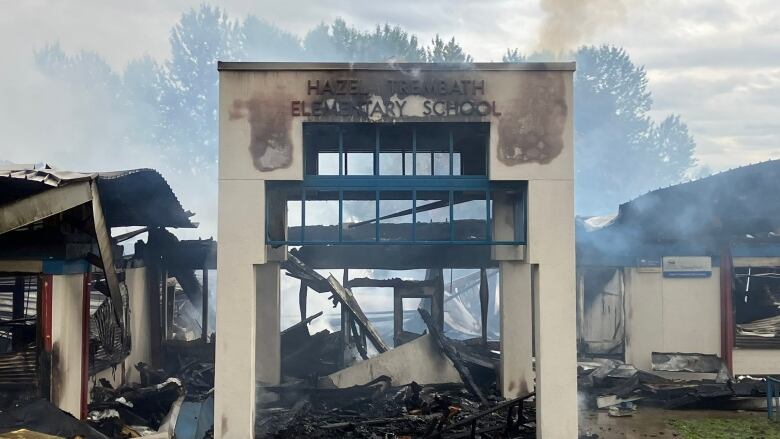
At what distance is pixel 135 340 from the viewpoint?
1709 cm

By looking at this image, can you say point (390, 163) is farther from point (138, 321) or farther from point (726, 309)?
point (138, 321)

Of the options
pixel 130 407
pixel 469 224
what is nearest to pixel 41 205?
pixel 130 407

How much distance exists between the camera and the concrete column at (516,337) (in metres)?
15.3

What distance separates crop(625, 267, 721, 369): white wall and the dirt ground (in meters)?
3.13

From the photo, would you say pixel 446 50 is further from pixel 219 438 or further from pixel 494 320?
pixel 219 438

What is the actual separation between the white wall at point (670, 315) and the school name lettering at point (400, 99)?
9.25 m

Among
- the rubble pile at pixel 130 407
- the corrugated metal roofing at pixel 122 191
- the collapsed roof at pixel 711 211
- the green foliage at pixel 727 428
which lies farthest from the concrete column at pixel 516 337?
the corrugated metal roofing at pixel 122 191

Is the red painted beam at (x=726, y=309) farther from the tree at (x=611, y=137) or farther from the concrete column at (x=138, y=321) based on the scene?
the tree at (x=611, y=137)

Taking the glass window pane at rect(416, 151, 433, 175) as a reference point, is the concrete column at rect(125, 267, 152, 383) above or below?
below

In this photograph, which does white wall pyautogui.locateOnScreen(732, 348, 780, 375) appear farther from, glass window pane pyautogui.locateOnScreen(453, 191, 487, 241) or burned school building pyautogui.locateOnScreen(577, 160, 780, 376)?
glass window pane pyautogui.locateOnScreen(453, 191, 487, 241)

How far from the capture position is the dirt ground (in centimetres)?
1321

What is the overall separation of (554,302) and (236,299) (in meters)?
5.11

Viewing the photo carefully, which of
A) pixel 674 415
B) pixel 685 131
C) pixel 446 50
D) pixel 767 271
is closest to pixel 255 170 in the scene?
pixel 674 415

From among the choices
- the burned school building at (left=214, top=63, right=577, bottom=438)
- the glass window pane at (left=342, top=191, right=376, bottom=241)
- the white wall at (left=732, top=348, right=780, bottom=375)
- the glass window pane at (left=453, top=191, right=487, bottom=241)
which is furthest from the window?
the white wall at (left=732, top=348, right=780, bottom=375)
